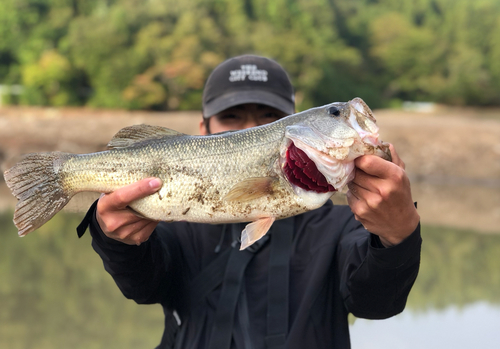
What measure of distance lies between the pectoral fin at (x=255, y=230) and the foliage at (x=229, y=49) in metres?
33.5

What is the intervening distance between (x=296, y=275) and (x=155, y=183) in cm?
112

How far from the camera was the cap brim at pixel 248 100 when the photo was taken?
3.40 metres

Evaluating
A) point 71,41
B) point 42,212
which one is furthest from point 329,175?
point 71,41

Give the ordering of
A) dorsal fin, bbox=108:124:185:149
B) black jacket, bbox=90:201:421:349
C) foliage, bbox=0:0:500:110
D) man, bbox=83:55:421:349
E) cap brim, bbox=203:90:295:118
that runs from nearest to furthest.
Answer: man, bbox=83:55:421:349 < black jacket, bbox=90:201:421:349 < dorsal fin, bbox=108:124:185:149 < cap brim, bbox=203:90:295:118 < foliage, bbox=0:0:500:110

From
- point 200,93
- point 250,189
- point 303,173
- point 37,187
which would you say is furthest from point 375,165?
point 200,93

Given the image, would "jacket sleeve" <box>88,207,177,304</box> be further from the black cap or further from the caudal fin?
the black cap

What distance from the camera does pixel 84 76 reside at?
40.4 metres

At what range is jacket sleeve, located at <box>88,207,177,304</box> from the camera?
2773 millimetres

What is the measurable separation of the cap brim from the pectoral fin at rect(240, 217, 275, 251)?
108 centimetres

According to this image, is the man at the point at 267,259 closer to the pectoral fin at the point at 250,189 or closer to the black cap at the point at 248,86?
the black cap at the point at 248,86

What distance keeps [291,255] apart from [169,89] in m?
34.4

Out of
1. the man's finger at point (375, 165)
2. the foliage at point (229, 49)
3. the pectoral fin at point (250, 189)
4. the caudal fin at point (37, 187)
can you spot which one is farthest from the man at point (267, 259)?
the foliage at point (229, 49)

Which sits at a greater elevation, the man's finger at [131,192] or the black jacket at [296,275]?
the man's finger at [131,192]

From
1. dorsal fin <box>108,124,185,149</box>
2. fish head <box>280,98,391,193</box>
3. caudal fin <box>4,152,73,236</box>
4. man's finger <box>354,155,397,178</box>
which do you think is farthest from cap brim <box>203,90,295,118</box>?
man's finger <box>354,155,397,178</box>
